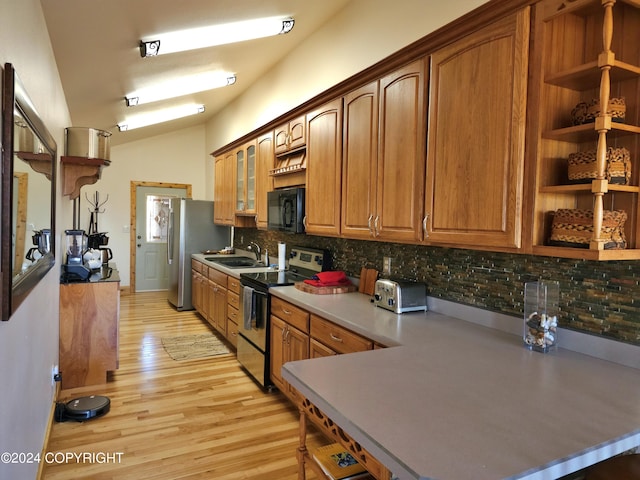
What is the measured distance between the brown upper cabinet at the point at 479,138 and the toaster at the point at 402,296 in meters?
0.42

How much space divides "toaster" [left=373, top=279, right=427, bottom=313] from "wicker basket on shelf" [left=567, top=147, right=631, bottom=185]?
1100 mm

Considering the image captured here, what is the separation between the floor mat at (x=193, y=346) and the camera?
13.8 feet

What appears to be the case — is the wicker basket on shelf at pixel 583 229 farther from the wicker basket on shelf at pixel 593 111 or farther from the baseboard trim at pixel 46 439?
the baseboard trim at pixel 46 439

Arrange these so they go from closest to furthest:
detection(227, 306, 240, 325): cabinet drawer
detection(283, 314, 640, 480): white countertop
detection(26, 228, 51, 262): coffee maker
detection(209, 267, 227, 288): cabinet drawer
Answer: detection(283, 314, 640, 480): white countertop
detection(26, 228, 51, 262): coffee maker
detection(227, 306, 240, 325): cabinet drawer
detection(209, 267, 227, 288): cabinet drawer

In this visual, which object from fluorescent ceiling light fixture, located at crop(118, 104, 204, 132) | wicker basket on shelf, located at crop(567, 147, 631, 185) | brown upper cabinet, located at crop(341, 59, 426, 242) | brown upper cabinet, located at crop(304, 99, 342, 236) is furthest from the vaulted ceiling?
wicker basket on shelf, located at crop(567, 147, 631, 185)

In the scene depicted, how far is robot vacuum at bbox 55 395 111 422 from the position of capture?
2793 mm

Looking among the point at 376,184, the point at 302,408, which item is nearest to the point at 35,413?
the point at 302,408

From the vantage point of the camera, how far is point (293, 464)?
2.35 meters

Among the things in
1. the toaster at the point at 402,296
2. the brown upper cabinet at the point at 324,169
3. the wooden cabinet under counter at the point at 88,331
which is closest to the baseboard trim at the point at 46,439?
the wooden cabinet under counter at the point at 88,331

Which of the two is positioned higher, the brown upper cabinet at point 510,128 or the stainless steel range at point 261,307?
the brown upper cabinet at point 510,128

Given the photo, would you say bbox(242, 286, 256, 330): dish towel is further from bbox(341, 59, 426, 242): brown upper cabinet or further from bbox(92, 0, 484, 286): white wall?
bbox(92, 0, 484, 286): white wall

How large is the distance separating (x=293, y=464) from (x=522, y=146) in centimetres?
206

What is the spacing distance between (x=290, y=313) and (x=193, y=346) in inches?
81.6

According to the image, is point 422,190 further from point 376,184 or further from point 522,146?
point 522,146
